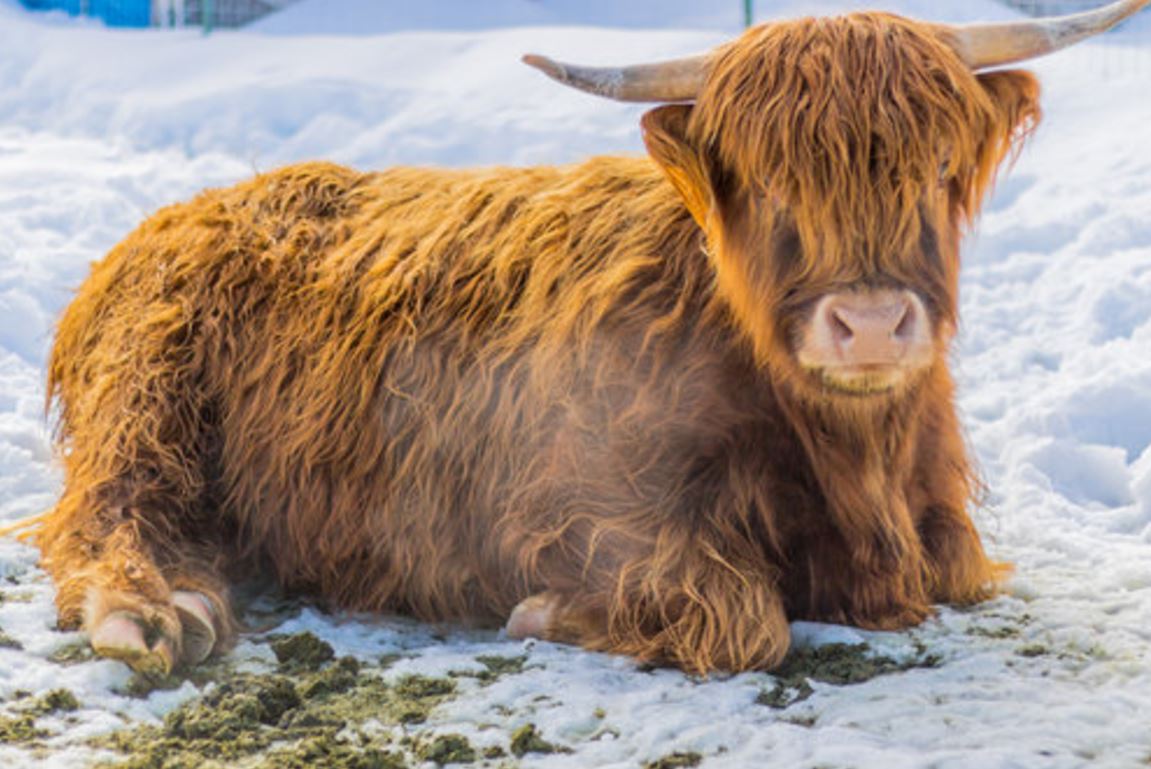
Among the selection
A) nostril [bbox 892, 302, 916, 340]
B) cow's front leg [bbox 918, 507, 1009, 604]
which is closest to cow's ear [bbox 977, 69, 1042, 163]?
nostril [bbox 892, 302, 916, 340]

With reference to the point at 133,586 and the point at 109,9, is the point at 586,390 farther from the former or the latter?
the point at 109,9

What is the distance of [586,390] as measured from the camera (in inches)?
129

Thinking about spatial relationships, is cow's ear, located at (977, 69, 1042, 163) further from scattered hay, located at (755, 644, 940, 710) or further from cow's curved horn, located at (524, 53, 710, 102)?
scattered hay, located at (755, 644, 940, 710)

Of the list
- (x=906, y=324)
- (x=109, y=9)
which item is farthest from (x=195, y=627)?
(x=109, y=9)

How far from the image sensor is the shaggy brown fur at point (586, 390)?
9.62 feet

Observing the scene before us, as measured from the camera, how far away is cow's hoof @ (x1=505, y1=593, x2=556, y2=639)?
321 centimetres

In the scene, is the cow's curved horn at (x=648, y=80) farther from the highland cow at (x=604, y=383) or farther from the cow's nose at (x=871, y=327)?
the cow's nose at (x=871, y=327)

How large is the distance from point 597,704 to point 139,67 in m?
7.37

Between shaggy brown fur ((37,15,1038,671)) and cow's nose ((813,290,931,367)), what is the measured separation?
60 mm

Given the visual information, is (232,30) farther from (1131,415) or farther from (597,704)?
(597,704)

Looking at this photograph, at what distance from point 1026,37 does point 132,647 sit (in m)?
2.14

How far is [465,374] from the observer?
3467mm

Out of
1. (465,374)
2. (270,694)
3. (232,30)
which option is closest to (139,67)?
(232,30)

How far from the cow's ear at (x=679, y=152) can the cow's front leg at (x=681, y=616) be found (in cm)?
71
